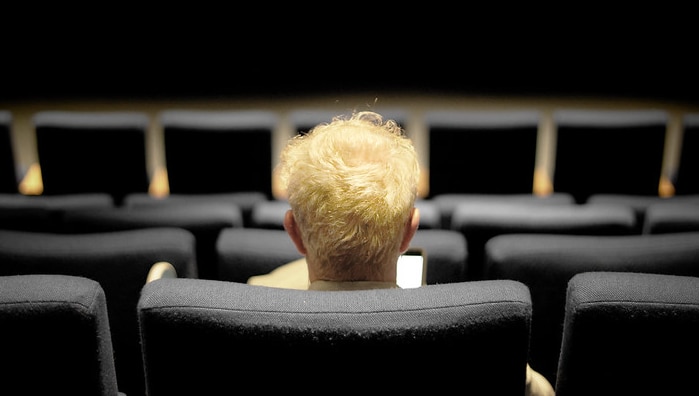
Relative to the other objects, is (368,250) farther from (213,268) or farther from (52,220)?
(52,220)

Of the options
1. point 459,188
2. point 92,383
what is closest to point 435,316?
point 92,383

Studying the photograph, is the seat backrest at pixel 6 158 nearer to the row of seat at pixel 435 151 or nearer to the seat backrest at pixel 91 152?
the row of seat at pixel 435 151

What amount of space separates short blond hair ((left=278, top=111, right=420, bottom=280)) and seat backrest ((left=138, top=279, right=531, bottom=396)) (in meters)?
0.14

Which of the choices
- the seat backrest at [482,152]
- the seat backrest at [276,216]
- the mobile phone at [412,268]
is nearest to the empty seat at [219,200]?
the seat backrest at [276,216]

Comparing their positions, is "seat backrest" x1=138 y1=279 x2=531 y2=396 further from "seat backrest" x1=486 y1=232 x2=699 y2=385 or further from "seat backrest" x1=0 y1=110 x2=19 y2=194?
"seat backrest" x1=0 y1=110 x2=19 y2=194

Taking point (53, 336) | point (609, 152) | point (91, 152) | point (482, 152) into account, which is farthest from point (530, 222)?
point (91, 152)

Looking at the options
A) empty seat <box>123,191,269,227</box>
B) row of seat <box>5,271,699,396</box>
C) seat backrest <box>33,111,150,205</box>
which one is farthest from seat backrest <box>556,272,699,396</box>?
seat backrest <box>33,111,150,205</box>

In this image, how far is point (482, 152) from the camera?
2381 millimetres

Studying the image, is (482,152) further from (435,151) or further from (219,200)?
(219,200)

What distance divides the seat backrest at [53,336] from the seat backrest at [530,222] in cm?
79

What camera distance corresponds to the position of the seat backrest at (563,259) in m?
0.94

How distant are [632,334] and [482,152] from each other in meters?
1.76

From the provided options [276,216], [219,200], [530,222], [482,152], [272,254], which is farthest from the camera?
[482,152]

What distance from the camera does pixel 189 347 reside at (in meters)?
0.62
